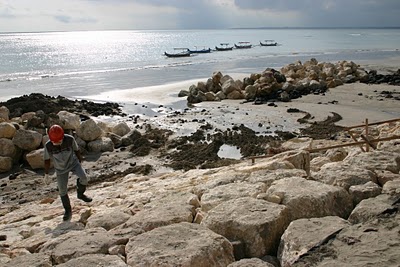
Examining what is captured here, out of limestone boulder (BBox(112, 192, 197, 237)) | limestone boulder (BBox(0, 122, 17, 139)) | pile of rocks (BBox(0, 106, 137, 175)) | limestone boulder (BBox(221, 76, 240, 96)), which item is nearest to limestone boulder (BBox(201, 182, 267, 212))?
limestone boulder (BBox(112, 192, 197, 237))

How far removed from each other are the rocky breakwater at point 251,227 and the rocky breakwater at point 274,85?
61.6ft

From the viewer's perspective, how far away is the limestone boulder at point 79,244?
14.2 ft

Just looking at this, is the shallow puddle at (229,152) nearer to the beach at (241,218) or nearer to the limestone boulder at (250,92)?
the beach at (241,218)

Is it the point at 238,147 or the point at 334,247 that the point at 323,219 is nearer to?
the point at 334,247

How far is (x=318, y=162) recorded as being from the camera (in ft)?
25.8

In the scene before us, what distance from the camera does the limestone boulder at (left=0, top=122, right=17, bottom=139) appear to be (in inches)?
553

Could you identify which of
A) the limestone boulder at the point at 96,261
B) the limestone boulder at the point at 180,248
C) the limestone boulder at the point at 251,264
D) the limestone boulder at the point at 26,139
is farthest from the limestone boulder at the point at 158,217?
the limestone boulder at the point at 26,139

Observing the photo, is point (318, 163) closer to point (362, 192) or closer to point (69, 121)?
point (362, 192)

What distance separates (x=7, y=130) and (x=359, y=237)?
13392 millimetres

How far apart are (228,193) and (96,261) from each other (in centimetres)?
225

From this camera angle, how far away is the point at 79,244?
454 cm

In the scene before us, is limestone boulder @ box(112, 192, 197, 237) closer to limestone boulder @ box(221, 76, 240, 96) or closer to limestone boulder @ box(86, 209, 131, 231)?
limestone boulder @ box(86, 209, 131, 231)

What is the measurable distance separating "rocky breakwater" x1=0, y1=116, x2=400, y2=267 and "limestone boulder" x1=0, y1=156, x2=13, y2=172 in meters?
7.35

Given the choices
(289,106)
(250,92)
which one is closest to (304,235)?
(289,106)
